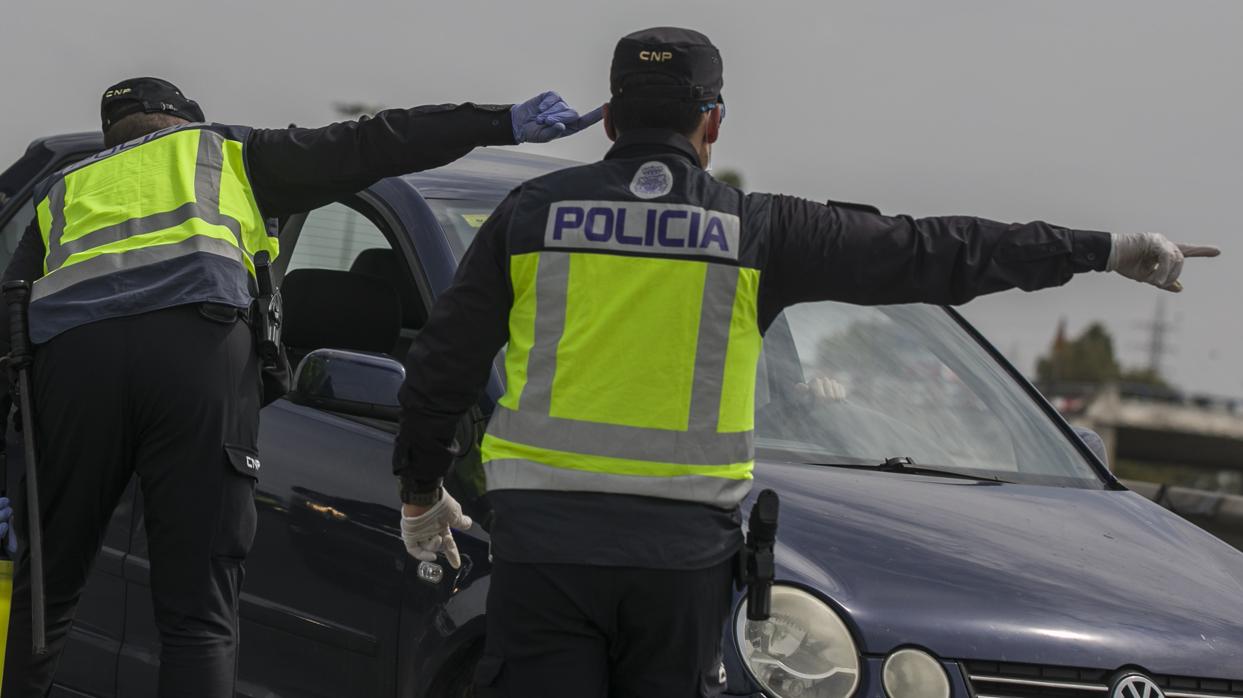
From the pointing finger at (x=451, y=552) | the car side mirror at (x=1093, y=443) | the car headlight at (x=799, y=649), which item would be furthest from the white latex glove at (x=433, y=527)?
the car side mirror at (x=1093, y=443)

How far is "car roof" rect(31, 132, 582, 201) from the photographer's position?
446cm

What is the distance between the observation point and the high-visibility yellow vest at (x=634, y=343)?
9.54 feet

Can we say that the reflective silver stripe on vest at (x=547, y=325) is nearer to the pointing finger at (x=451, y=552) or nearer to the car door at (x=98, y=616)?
the pointing finger at (x=451, y=552)

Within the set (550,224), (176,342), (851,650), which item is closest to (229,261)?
(176,342)

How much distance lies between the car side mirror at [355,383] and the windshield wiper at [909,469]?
95cm

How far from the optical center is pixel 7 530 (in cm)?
419

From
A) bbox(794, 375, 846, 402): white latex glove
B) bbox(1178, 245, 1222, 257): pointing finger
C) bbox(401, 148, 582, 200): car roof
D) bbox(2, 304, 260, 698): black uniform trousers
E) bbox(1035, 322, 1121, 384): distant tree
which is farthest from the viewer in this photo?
bbox(1035, 322, 1121, 384): distant tree

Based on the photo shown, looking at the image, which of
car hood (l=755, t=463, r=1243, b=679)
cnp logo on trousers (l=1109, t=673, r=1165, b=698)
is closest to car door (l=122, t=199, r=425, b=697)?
car hood (l=755, t=463, r=1243, b=679)

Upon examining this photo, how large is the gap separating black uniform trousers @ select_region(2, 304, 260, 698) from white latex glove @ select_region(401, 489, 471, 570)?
0.60 m

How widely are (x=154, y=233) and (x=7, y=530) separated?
85cm

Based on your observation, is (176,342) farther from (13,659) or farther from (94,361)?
(13,659)

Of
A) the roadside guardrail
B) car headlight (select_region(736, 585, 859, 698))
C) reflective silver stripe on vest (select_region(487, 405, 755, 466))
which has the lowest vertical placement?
the roadside guardrail

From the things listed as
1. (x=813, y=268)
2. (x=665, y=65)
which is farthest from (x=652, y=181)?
(x=813, y=268)

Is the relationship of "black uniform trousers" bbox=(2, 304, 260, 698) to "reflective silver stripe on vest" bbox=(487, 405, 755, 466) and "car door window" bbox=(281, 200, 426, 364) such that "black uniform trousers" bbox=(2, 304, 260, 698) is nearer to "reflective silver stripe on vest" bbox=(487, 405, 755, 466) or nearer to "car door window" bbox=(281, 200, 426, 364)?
"car door window" bbox=(281, 200, 426, 364)
